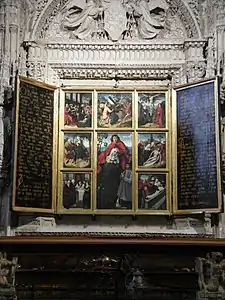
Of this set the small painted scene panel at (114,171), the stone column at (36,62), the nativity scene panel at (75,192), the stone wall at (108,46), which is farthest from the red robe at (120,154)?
the stone column at (36,62)

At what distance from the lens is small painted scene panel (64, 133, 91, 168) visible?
1050 cm

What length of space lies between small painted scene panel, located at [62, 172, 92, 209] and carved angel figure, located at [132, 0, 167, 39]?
9.13 ft

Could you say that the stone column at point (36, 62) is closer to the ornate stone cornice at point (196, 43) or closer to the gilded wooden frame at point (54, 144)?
the gilded wooden frame at point (54, 144)

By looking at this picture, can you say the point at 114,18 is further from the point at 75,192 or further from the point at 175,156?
the point at 75,192

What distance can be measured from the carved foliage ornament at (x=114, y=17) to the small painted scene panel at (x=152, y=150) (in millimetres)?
1839

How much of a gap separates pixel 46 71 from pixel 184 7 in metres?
2.73

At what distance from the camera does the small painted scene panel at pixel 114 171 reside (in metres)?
10.3

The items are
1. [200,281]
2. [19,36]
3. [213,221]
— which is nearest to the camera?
[200,281]

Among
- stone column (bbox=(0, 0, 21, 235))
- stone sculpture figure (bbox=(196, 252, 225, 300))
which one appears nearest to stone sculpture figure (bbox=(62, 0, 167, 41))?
stone column (bbox=(0, 0, 21, 235))

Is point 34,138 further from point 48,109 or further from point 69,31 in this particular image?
point 69,31

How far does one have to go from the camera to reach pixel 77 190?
10398mm

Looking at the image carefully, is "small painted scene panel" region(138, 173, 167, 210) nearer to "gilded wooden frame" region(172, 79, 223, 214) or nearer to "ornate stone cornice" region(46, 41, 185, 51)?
"gilded wooden frame" region(172, 79, 223, 214)

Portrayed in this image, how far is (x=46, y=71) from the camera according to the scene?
10.7 m

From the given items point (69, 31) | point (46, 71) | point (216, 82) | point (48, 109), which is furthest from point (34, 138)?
point (216, 82)
